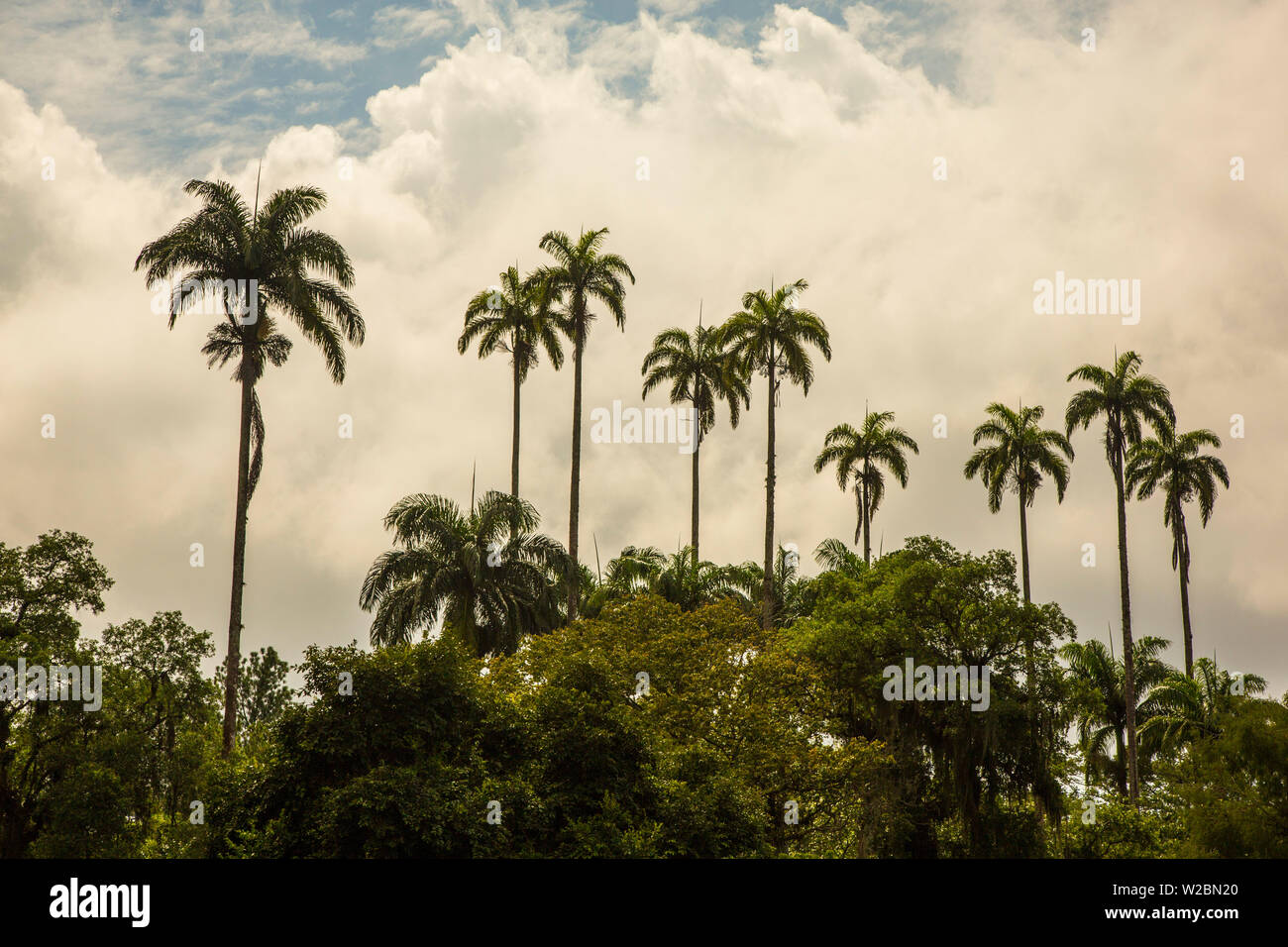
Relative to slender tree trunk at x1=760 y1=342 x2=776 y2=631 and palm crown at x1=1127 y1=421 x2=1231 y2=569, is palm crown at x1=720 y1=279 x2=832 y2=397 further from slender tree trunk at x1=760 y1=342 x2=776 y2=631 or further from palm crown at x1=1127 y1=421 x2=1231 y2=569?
palm crown at x1=1127 y1=421 x2=1231 y2=569

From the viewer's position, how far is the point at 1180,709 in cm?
5359

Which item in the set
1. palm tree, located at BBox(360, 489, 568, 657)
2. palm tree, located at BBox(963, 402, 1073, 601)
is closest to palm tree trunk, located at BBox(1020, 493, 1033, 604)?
palm tree, located at BBox(963, 402, 1073, 601)

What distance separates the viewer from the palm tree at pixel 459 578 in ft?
132

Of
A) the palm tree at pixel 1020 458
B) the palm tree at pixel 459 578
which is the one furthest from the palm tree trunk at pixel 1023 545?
the palm tree at pixel 459 578

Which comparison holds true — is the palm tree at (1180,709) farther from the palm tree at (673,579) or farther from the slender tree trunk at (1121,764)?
the palm tree at (673,579)

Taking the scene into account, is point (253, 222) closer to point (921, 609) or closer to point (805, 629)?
point (805, 629)

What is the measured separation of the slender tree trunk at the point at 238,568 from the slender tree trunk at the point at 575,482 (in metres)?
12.7

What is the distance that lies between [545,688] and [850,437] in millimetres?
39288

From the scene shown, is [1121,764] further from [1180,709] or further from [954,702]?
[954,702]

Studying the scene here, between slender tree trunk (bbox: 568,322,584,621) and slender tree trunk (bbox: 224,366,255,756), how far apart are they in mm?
12718

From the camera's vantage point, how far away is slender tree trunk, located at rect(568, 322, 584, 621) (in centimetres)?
4250

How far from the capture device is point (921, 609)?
131ft

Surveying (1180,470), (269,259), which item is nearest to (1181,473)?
(1180,470)
